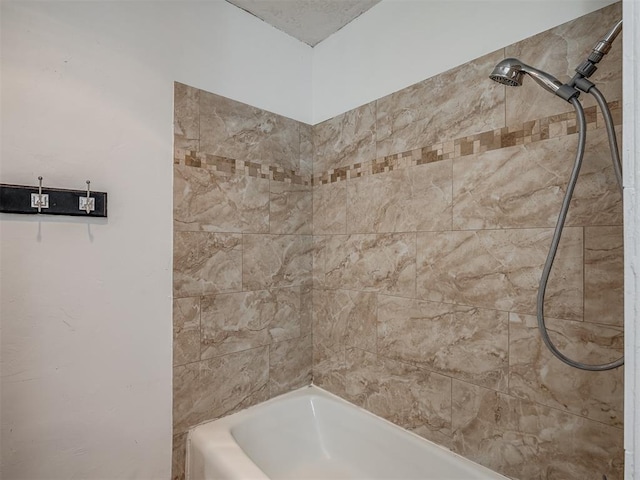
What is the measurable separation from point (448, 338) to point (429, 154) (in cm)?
80

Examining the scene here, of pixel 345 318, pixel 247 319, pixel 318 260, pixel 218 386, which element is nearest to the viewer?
pixel 218 386

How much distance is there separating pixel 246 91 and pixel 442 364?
1.62 m

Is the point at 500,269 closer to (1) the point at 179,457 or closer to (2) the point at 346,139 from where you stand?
(2) the point at 346,139

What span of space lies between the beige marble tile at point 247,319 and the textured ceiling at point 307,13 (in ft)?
4.81

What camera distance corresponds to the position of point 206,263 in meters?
1.60

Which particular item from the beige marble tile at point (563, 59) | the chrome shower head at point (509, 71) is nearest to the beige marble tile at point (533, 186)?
the beige marble tile at point (563, 59)

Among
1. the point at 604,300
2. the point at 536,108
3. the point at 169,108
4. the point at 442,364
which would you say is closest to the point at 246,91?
the point at 169,108

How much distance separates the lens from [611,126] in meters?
0.94

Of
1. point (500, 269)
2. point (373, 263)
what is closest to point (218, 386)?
point (373, 263)

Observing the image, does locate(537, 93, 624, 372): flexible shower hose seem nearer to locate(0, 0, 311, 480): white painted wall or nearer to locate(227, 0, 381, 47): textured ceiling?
locate(227, 0, 381, 47): textured ceiling

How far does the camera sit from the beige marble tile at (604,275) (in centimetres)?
102

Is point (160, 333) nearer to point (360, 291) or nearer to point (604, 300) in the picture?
point (360, 291)

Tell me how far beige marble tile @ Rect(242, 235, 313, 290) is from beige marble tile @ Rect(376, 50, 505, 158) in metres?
0.71
